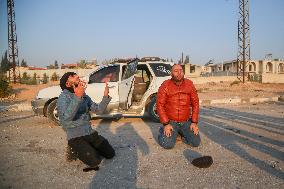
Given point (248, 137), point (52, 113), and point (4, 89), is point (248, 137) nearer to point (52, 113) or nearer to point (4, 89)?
point (52, 113)

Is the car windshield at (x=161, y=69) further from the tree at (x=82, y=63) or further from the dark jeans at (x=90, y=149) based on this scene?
the tree at (x=82, y=63)

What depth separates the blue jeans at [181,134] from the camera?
18.9 ft

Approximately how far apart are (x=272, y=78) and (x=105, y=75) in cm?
3935

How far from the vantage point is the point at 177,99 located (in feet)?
19.6

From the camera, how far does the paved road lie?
13.2 ft

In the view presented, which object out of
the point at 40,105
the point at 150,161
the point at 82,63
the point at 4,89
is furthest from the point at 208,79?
the point at 150,161

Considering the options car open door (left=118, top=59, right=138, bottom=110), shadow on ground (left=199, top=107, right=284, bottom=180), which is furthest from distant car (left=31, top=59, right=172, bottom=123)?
shadow on ground (left=199, top=107, right=284, bottom=180)

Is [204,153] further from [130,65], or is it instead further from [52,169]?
[130,65]

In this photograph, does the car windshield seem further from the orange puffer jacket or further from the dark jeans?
the dark jeans

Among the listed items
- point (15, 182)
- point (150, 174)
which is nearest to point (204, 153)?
point (150, 174)

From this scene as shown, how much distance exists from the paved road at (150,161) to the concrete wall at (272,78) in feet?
124

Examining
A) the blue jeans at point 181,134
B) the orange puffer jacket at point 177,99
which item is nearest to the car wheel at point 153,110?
the blue jeans at point 181,134

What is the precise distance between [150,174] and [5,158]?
2.79m

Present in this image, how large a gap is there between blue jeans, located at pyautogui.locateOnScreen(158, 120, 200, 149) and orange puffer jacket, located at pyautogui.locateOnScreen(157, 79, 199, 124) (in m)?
0.11
